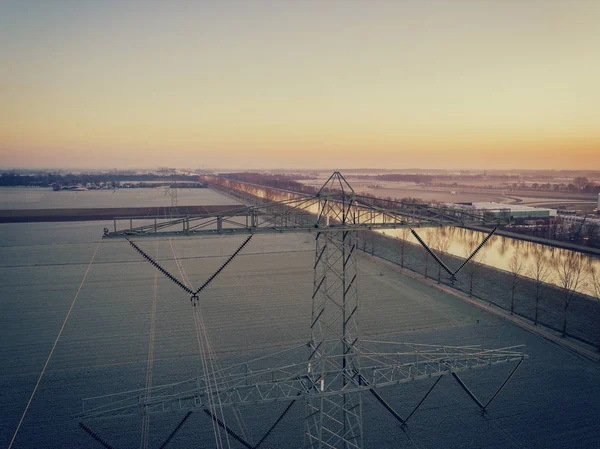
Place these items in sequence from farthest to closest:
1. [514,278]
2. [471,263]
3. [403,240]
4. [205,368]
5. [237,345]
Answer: [403,240], [471,263], [514,278], [237,345], [205,368]

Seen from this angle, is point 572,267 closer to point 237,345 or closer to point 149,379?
point 237,345

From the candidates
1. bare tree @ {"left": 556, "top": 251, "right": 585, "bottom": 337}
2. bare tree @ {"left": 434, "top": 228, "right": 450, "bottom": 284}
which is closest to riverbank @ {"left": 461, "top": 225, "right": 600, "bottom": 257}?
bare tree @ {"left": 556, "top": 251, "right": 585, "bottom": 337}

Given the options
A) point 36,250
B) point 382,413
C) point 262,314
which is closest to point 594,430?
point 382,413

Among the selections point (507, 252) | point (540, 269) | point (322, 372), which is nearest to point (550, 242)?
point (507, 252)

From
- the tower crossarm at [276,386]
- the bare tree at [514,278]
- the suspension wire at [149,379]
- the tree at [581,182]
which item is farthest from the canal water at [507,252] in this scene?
the tree at [581,182]

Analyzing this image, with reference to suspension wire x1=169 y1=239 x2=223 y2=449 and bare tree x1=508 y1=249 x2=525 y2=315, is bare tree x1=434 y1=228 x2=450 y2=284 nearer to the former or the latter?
bare tree x1=508 y1=249 x2=525 y2=315

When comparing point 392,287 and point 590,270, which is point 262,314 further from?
point 590,270
